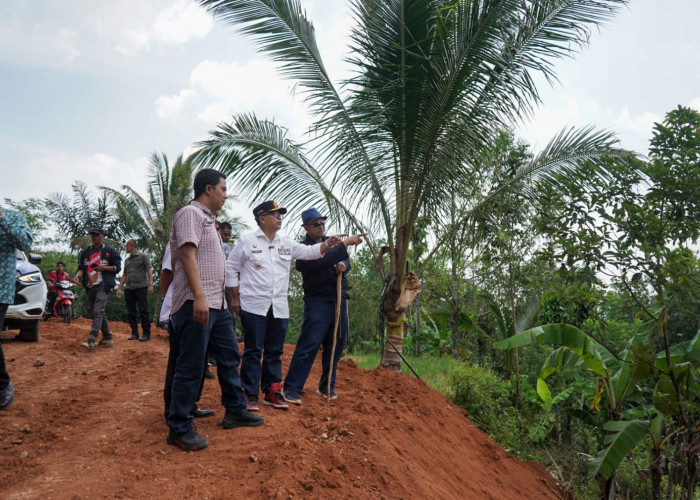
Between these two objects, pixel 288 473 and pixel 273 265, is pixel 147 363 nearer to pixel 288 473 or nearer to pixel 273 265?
pixel 273 265

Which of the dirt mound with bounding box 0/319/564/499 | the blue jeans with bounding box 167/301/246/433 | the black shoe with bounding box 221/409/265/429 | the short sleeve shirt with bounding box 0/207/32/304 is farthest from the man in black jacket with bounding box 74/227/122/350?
the blue jeans with bounding box 167/301/246/433

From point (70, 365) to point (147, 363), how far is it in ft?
3.00

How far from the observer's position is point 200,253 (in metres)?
3.53

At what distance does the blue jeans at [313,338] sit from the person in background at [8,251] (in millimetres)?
2373

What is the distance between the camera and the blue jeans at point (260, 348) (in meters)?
4.31

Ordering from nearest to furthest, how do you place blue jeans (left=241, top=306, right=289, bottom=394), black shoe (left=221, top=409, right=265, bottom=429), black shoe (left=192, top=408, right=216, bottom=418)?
black shoe (left=221, top=409, right=265, bottom=429) < black shoe (left=192, top=408, right=216, bottom=418) < blue jeans (left=241, top=306, right=289, bottom=394)

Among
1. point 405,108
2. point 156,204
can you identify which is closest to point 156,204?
point 156,204

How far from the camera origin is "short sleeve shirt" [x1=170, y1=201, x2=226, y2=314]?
11.1 feet

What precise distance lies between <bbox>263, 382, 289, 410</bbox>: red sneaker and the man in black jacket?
4.13m

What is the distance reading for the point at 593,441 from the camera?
8797mm

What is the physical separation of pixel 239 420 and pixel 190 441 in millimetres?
509

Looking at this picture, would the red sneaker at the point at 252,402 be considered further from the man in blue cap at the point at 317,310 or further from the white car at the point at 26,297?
the white car at the point at 26,297

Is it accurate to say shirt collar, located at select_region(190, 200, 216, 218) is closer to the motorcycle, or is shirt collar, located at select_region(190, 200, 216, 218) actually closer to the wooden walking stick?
the wooden walking stick

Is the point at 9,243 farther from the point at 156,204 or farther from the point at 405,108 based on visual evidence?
the point at 156,204
